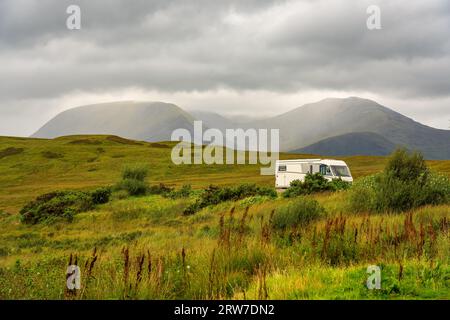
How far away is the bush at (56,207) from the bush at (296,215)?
739 inches

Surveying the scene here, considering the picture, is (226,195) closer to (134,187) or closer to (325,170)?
(325,170)

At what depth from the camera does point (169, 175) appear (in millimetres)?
74750

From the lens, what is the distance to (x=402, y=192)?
56.1 feet

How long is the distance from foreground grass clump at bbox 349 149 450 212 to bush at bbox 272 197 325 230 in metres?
2.84

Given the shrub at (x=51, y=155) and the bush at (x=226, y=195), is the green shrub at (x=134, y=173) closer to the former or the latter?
the bush at (x=226, y=195)

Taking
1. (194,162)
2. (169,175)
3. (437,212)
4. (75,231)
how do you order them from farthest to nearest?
(194,162)
(169,175)
(75,231)
(437,212)

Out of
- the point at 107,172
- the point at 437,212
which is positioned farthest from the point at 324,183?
the point at 107,172

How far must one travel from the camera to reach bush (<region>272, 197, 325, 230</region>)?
1362 cm

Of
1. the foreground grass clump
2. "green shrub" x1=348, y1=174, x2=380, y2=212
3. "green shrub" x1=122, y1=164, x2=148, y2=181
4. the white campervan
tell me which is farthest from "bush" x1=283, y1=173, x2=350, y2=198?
"green shrub" x1=122, y1=164, x2=148, y2=181

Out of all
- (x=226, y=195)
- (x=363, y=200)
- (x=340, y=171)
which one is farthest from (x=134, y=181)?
(x=363, y=200)

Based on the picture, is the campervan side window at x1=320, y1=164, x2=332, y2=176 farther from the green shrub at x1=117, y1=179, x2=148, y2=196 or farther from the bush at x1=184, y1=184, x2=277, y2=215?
the green shrub at x1=117, y1=179, x2=148, y2=196

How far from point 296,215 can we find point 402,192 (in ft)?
18.0

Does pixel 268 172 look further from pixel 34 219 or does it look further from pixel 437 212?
pixel 437 212
